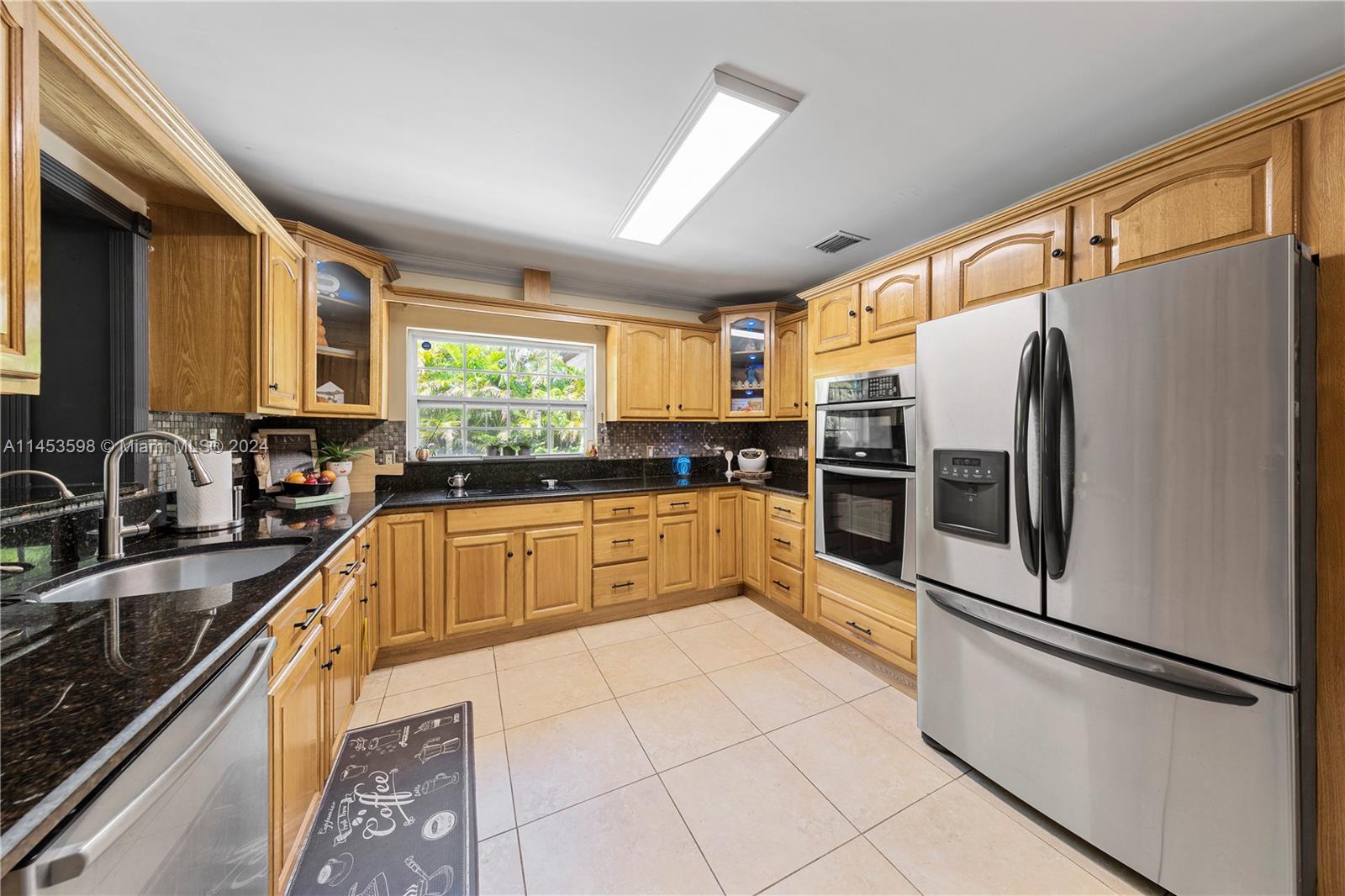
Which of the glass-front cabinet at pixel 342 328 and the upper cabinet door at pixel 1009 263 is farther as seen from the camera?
the glass-front cabinet at pixel 342 328

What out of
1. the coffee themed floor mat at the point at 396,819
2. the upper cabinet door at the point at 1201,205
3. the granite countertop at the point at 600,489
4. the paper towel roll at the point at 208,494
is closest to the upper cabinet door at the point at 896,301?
the upper cabinet door at the point at 1201,205

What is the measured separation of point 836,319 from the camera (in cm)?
269

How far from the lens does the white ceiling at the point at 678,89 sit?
4.29 feet

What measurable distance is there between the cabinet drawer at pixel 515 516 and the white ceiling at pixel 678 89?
1648 millimetres

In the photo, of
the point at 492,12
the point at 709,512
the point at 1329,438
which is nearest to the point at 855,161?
the point at 492,12

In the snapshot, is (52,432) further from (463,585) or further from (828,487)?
(828,487)

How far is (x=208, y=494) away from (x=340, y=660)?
79cm

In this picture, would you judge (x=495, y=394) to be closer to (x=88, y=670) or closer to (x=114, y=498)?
(x=114, y=498)

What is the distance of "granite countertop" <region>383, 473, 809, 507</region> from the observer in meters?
2.72

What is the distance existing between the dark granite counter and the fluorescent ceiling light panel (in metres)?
1.94

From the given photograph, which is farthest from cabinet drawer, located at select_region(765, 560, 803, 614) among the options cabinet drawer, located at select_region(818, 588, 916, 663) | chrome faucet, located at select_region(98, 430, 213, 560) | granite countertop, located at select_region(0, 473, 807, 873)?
chrome faucet, located at select_region(98, 430, 213, 560)

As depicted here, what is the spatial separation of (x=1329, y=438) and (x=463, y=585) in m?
3.37

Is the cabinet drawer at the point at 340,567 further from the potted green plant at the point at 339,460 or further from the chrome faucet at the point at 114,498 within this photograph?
the potted green plant at the point at 339,460

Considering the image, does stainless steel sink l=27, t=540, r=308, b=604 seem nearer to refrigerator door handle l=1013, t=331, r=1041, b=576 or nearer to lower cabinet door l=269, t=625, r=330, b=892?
lower cabinet door l=269, t=625, r=330, b=892
